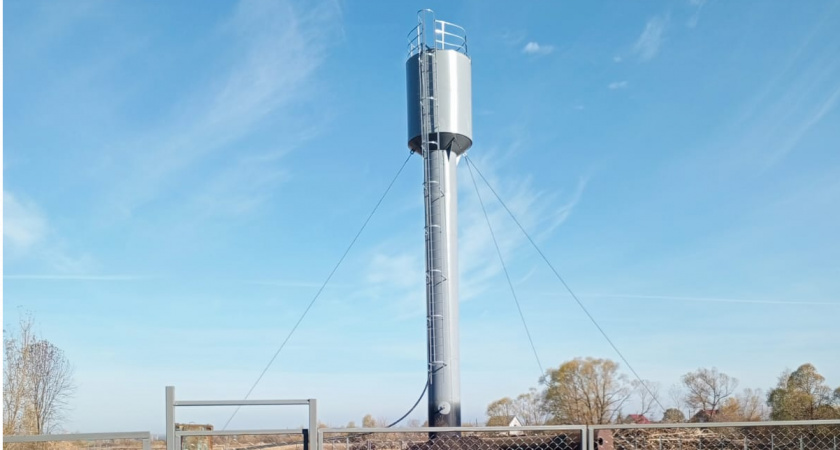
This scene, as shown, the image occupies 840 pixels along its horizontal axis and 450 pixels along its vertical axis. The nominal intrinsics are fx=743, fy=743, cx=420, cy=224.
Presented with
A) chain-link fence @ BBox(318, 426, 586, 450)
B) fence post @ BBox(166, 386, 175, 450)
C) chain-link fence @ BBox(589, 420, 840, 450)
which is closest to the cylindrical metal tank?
chain-link fence @ BBox(318, 426, 586, 450)

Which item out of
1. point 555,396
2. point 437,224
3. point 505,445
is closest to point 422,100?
point 437,224

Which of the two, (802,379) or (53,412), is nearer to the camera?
(53,412)

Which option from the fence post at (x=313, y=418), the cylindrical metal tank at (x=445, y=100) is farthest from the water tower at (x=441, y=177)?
the fence post at (x=313, y=418)

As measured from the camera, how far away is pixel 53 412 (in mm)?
21938

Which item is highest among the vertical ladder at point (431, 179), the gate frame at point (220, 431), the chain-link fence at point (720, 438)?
the vertical ladder at point (431, 179)

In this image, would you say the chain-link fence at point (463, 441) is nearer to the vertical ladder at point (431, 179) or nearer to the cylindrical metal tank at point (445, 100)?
the vertical ladder at point (431, 179)

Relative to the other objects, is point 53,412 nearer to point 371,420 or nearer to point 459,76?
point 371,420

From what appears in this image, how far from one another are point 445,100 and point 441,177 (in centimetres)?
200

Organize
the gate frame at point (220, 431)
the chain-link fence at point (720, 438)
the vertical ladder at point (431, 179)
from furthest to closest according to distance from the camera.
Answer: the vertical ladder at point (431, 179) < the chain-link fence at point (720, 438) < the gate frame at point (220, 431)

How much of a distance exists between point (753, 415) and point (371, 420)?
19.1m

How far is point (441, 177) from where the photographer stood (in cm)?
1830

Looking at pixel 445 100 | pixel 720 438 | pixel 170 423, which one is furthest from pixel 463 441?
pixel 170 423

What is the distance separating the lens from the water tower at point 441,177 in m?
17.5

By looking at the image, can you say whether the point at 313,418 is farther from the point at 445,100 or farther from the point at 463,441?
the point at 445,100
